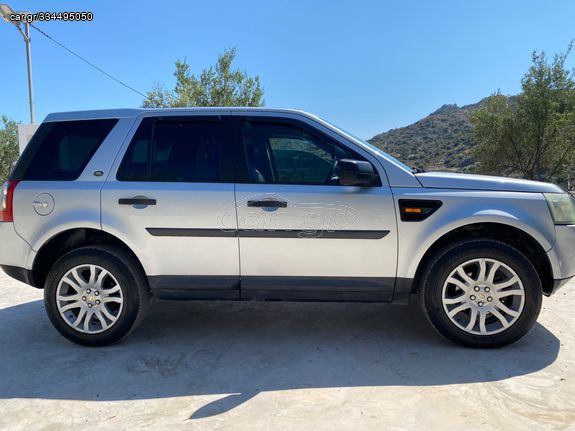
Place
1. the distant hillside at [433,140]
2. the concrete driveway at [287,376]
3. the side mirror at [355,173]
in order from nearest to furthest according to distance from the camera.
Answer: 1. the concrete driveway at [287,376]
2. the side mirror at [355,173]
3. the distant hillside at [433,140]

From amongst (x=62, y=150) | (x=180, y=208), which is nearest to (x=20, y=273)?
(x=62, y=150)

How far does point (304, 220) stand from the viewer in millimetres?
3352

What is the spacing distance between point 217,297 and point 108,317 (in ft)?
2.98

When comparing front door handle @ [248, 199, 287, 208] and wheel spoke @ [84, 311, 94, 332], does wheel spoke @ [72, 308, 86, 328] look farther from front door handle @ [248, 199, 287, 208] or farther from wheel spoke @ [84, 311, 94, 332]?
front door handle @ [248, 199, 287, 208]

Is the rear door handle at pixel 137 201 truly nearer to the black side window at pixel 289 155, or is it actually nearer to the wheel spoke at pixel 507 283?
the black side window at pixel 289 155

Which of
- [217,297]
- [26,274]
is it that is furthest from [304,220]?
[26,274]

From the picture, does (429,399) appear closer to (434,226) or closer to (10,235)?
(434,226)

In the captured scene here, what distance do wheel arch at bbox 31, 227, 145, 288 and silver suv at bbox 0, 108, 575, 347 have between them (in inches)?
0.6

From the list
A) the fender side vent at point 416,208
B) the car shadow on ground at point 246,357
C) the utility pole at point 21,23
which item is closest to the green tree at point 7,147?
the utility pole at point 21,23

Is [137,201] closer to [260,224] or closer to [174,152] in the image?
[174,152]

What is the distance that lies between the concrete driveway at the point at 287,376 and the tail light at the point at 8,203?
3.61ft

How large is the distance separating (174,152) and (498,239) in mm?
2770

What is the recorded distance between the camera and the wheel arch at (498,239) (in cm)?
343

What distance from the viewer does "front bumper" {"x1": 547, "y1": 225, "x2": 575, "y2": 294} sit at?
332 centimetres
